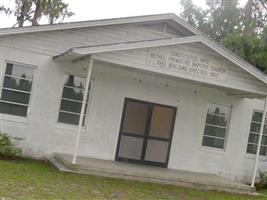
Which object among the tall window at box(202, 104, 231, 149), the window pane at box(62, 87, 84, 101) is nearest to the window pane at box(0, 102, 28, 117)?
the window pane at box(62, 87, 84, 101)

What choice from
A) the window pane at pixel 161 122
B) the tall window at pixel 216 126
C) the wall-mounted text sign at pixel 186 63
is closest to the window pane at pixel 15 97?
the wall-mounted text sign at pixel 186 63

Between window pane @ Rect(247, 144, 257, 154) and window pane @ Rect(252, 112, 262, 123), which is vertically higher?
window pane @ Rect(252, 112, 262, 123)

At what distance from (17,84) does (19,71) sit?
16.1 inches

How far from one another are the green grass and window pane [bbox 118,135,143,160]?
2.87 metres

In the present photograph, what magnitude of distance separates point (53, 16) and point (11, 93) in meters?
15.2

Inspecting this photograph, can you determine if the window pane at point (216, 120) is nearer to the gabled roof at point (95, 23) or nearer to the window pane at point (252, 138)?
the window pane at point (252, 138)

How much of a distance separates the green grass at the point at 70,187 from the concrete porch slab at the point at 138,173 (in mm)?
394

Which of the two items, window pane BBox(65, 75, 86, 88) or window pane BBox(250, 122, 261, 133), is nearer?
window pane BBox(65, 75, 86, 88)

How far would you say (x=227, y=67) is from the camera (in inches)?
579

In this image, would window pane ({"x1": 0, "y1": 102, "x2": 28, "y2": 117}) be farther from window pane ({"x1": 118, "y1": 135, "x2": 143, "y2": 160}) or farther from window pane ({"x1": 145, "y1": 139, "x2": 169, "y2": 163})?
window pane ({"x1": 145, "y1": 139, "x2": 169, "y2": 163})

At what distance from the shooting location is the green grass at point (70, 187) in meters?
10.0

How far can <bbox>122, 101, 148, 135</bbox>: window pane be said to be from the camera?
53.6 feet

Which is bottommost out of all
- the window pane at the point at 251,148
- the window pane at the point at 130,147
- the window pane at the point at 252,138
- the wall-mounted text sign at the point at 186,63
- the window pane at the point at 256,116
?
the window pane at the point at 130,147

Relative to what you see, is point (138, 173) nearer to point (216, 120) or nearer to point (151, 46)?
point (151, 46)
